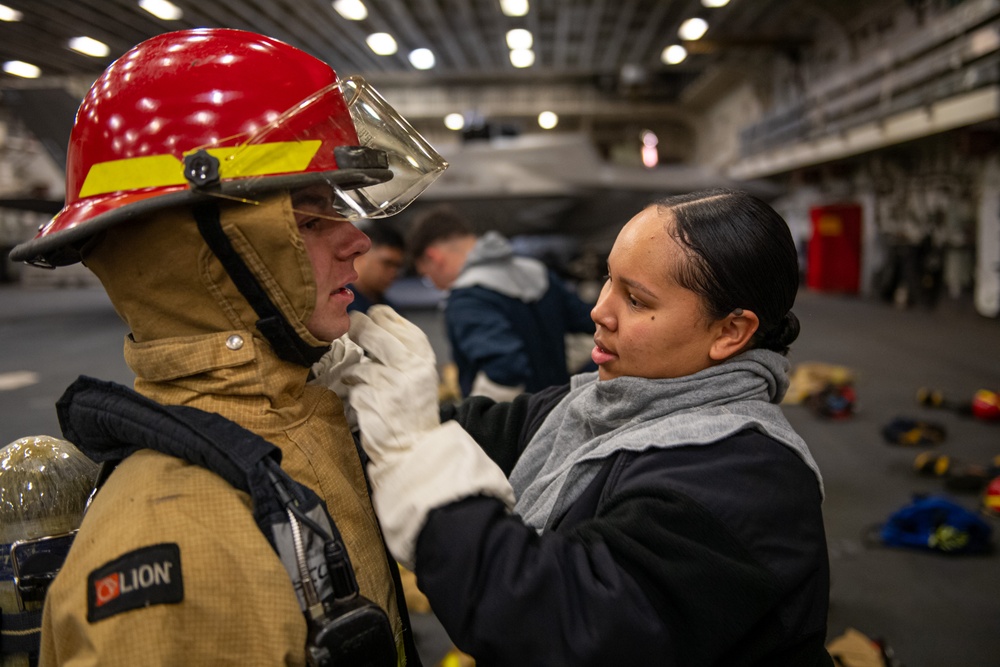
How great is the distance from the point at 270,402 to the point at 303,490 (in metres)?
0.21

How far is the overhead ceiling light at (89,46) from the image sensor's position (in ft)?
12.2

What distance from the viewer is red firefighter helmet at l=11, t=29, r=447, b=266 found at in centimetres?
107

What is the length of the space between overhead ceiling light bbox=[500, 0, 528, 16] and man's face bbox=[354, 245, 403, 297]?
9907 millimetres

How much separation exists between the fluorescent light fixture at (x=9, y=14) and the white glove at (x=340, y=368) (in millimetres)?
2850

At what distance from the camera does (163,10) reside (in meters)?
3.77

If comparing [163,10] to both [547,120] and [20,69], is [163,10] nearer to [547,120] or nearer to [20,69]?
[20,69]

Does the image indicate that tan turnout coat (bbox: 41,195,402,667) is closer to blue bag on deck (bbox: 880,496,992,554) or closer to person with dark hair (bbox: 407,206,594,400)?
person with dark hair (bbox: 407,206,594,400)

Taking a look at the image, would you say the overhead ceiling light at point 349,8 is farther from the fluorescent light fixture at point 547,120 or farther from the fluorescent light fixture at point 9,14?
the fluorescent light fixture at point 547,120

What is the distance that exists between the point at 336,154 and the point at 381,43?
12788 millimetres

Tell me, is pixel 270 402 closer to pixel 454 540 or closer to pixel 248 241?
pixel 248 241

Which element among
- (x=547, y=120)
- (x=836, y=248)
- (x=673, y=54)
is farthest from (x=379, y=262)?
(x=547, y=120)

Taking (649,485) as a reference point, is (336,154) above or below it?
above

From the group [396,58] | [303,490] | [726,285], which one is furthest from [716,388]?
[396,58]

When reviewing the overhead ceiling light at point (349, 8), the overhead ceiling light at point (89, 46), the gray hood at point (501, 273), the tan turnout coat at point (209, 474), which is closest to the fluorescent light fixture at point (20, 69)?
the overhead ceiling light at point (89, 46)
